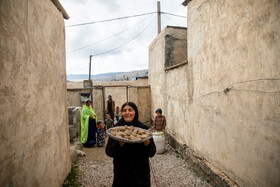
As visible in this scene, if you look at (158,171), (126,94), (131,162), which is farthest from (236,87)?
(126,94)

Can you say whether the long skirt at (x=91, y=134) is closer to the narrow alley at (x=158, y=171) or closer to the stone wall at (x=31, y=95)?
the narrow alley at (x=158, y=171)

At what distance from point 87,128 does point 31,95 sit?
4207 millimetres

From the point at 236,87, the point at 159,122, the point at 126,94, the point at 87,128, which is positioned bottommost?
the point at 87,128

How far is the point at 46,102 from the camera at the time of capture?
9.25 ft

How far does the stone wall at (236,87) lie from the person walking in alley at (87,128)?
3.51m

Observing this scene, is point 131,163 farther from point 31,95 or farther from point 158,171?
point 158,171

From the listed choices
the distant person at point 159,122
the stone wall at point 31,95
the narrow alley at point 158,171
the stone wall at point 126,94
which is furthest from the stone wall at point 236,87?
the stone wall at point 126,94

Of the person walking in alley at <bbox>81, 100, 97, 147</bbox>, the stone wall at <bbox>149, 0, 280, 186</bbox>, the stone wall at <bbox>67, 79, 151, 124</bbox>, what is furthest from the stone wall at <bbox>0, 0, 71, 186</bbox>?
the stone wall at <bbox>67, 79, 151, 124</bbox>

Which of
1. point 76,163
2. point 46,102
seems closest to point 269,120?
point 46,102

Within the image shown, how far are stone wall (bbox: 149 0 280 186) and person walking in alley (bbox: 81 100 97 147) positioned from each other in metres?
3.51

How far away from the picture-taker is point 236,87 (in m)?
2.77

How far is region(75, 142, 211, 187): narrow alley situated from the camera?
3.89m

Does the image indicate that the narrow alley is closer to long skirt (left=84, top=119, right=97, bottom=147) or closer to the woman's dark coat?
long skirt (left=84, top=119, right=97, bottom=147)

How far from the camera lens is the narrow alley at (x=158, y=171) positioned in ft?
12.7
